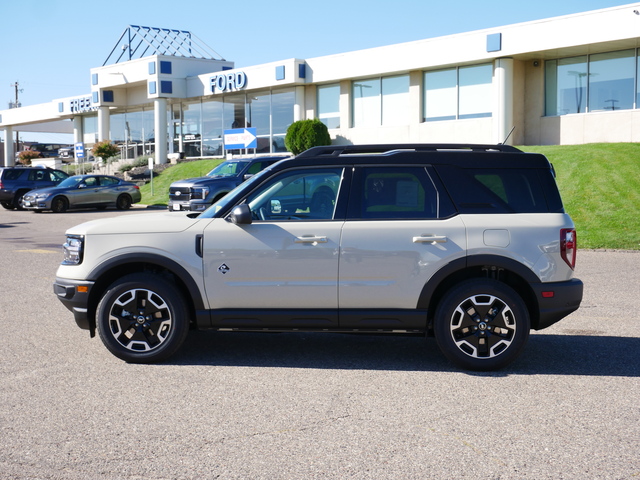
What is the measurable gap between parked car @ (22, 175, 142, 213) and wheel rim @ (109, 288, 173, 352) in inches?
906

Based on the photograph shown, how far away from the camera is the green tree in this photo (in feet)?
166

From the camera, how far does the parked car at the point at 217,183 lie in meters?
22.3

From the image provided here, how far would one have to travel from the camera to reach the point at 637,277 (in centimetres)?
1177

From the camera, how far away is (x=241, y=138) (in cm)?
3294

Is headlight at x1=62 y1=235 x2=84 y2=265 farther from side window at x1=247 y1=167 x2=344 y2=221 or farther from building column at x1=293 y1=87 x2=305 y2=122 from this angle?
building column at x1=293 y1=87 x2=305 y2=122

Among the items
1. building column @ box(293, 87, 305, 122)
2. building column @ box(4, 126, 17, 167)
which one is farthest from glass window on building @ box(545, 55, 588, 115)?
building column @ box(4, 126, 17, 167)

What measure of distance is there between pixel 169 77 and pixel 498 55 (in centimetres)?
2248

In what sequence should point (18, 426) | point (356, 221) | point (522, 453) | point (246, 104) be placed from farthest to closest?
point (246, 104) < point (356, 221) < point (18, 426) < point (522, 453)

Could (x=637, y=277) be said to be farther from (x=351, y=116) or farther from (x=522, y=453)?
(x=351, y=116)

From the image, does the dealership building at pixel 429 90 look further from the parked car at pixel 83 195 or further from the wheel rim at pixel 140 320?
the wheel rim at pixel 140 320

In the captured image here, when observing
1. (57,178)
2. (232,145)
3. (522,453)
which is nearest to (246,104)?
(232,145)

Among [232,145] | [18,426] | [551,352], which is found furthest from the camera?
[232,145]

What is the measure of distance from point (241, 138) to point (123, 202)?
5957 millimetres

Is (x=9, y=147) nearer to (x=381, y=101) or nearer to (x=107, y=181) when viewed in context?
(x=107, y=181)
